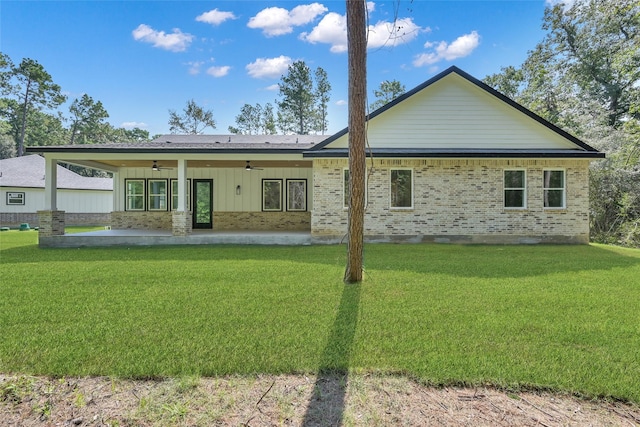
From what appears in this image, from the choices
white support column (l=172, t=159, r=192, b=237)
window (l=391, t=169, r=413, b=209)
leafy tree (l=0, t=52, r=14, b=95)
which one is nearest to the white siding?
white support column (l=172, t=159, r=192, b=237)

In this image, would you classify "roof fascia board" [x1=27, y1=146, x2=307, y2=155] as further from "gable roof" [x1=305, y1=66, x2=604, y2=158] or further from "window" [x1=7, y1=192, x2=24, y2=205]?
"window" [x1=7, y1=192, x2=24, y2=205]

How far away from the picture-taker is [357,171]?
591 cm

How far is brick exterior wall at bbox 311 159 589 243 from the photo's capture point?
11945mm

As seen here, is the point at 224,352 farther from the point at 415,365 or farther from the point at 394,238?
the point at 394,238

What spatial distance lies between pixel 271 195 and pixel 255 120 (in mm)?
34175

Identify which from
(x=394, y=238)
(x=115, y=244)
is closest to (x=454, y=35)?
(x=394, y=238)

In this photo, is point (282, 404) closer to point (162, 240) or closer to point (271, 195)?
point (162, 240)

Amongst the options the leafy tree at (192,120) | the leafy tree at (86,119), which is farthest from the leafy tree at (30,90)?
the leafy tree at (192,120)

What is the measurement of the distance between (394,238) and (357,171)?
21.8ft

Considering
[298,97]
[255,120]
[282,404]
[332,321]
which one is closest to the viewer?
[282,404]

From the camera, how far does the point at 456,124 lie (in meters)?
12.6

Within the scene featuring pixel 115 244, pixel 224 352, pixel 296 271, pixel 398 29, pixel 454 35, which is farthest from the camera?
pixel 454 35

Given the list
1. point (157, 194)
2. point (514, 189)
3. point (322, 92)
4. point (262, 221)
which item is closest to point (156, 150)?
point (157, 194)

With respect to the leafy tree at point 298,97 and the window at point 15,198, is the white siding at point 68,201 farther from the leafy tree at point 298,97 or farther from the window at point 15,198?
the leafy tree at point 298,97
